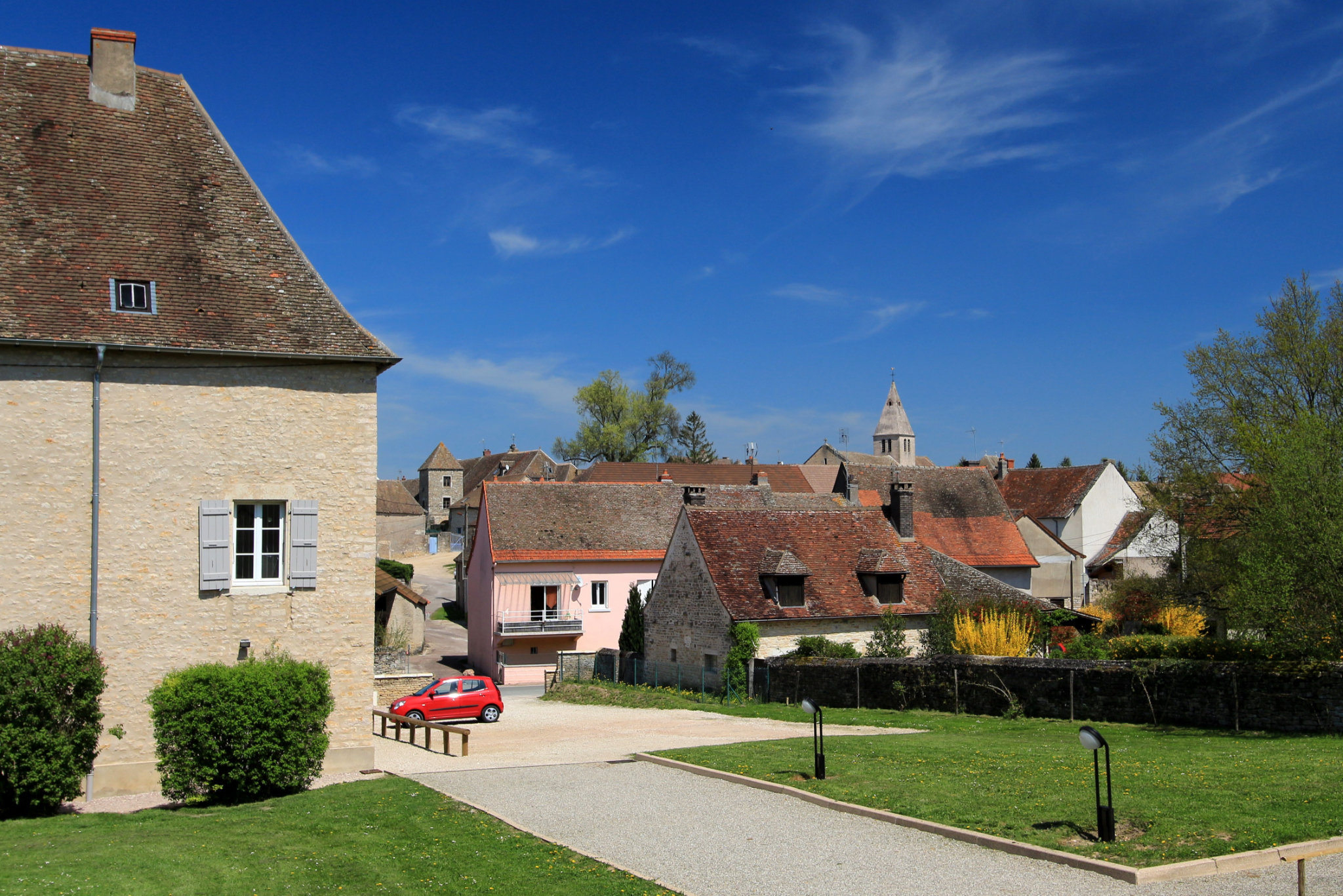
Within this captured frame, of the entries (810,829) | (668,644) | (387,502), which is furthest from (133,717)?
(387,502)

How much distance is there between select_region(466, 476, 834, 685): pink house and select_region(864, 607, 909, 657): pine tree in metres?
10.8

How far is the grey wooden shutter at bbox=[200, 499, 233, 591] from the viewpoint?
16469 mm

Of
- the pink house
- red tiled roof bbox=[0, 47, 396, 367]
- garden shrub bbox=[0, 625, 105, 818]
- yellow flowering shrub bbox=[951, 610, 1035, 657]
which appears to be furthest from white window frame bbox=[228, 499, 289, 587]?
the pink house

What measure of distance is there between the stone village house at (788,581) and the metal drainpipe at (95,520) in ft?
58.0

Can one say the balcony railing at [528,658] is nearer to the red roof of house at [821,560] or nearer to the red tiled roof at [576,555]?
the red tiled roof at [576,555]

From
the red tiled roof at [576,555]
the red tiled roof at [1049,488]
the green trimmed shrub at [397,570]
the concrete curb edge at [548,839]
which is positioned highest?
the red tiled roof at [1049,488]

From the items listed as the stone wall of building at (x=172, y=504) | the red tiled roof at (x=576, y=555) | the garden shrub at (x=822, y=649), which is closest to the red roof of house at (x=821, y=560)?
the garden shrub at (x=822, y=649)

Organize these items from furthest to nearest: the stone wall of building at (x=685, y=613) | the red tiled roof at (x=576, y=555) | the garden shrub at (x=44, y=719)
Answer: the red tiled roof at (x=576, y=555) < the stone wall of building at (x=685, y=613) < the garden shrub at (x=44, y=719)

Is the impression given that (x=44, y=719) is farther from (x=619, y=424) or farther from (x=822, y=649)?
(x=619, y=424)

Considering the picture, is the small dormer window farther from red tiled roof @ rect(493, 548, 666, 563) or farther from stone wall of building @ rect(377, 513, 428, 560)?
stone wall of building @ rect(377, 513, 428, 560)

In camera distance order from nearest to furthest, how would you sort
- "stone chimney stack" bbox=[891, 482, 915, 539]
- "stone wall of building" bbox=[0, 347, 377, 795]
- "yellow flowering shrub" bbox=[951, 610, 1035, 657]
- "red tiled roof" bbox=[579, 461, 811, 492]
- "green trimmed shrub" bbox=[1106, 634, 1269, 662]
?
1. "stone wall of building" bbox=[0, 347, 377, 795]
2. "green trimmed shrub" bbox=[1106, 634, 1269, 662]
3. "yellow flowering shrub" bbox=[951, 610, 1035, 657]
4. "stone chimney stack" bbox=[891, 482, 915, 539]
5. "red tiled roof" bbox=[579, 461, 811, 492]

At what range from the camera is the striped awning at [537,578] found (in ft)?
132

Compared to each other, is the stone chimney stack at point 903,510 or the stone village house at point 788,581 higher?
the stone chimney stack at point 903,510

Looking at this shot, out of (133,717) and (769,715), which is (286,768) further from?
(769,715)
